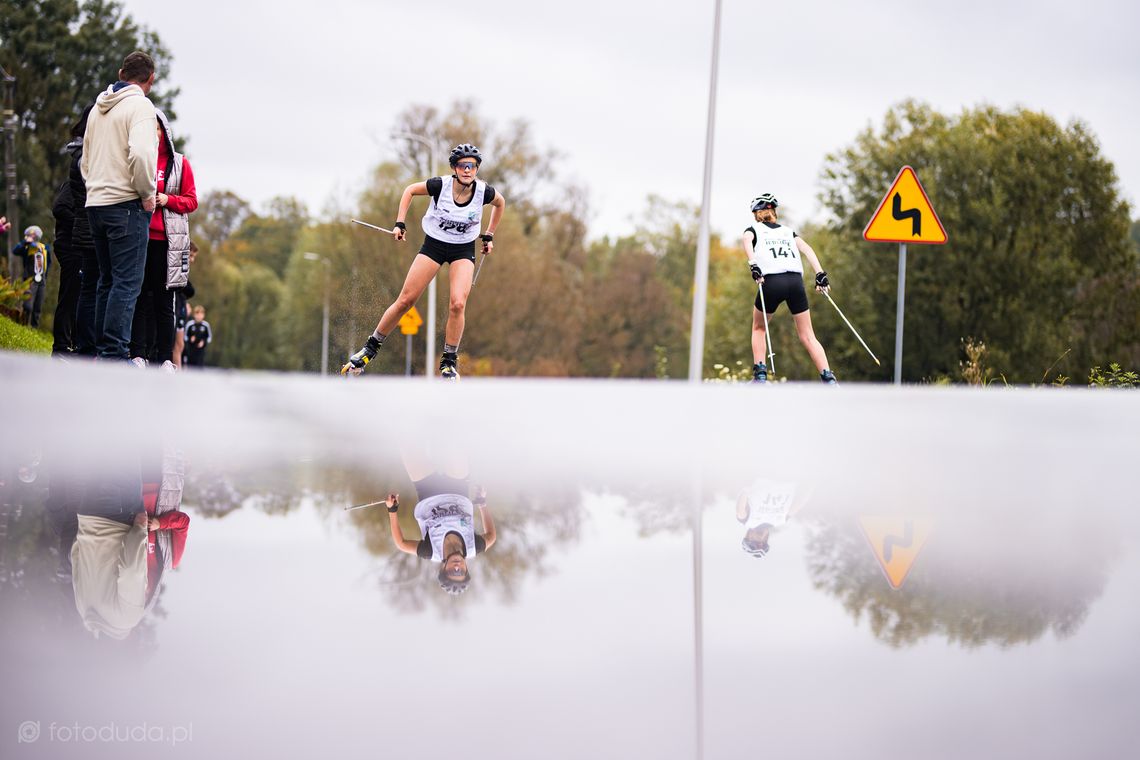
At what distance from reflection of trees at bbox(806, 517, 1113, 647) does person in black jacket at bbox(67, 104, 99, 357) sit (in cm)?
685

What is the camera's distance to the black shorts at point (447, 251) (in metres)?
12.1

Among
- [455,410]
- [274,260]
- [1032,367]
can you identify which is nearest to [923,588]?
[455,410]

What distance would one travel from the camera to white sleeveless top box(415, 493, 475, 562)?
3.08 metres

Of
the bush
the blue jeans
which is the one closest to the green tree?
the bush

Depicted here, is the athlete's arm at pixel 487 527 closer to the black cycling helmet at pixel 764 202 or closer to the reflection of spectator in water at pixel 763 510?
the reflection of spectator in water at pixel 763 510

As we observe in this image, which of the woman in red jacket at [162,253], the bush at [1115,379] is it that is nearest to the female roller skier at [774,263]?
the bush at [1115,379]

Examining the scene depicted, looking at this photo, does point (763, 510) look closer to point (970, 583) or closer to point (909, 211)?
point (970, 583)

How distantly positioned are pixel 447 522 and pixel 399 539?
0.81 ft

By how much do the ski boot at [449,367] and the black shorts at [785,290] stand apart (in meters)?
3.51

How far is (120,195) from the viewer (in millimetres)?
8609

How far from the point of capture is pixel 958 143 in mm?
37844

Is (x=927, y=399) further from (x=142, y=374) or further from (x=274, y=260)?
(x=274, y=260)

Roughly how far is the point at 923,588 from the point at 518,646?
96 cm

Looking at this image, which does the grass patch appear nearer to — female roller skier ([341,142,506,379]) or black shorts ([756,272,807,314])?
female roller skier ([341,142,506,379])
